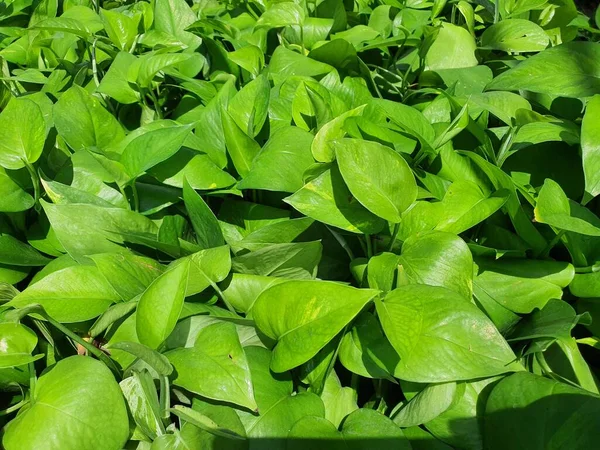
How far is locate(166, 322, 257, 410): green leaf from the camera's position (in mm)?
689

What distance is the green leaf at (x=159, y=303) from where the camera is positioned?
713 millimetres

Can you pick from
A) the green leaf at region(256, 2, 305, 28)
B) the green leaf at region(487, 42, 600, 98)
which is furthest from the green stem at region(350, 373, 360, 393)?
the green leaf at region(256, 2, 305, 28)

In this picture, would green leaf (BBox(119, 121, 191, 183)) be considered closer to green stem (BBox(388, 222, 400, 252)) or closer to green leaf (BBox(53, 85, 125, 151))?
green leaf (BBox(53, 85, 125, 151))

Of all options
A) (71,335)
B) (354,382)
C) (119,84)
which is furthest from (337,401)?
(119,84)

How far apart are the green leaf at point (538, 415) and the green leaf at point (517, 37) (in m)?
0.81

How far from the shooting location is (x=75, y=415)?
0.65 m

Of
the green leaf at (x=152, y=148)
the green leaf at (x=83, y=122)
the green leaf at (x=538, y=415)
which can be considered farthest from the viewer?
the green leaf at (x=83, y=122)

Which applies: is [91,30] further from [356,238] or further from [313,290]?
[313,290]

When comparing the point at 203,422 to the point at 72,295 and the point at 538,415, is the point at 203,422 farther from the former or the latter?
the point at 538,415

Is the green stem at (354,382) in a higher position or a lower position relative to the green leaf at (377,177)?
lower

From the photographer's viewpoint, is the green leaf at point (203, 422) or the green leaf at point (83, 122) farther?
the green leaf at point (83, 122)

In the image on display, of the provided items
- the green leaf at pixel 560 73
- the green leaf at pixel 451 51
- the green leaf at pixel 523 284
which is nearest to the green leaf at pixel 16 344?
the green leaf at pixel 523 284

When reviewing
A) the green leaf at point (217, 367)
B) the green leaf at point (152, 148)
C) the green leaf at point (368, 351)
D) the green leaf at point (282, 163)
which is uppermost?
the green leaf at point (152, 148)

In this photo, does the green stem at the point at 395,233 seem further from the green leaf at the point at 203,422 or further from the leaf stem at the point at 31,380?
the leaf stem at the point at 31,380
